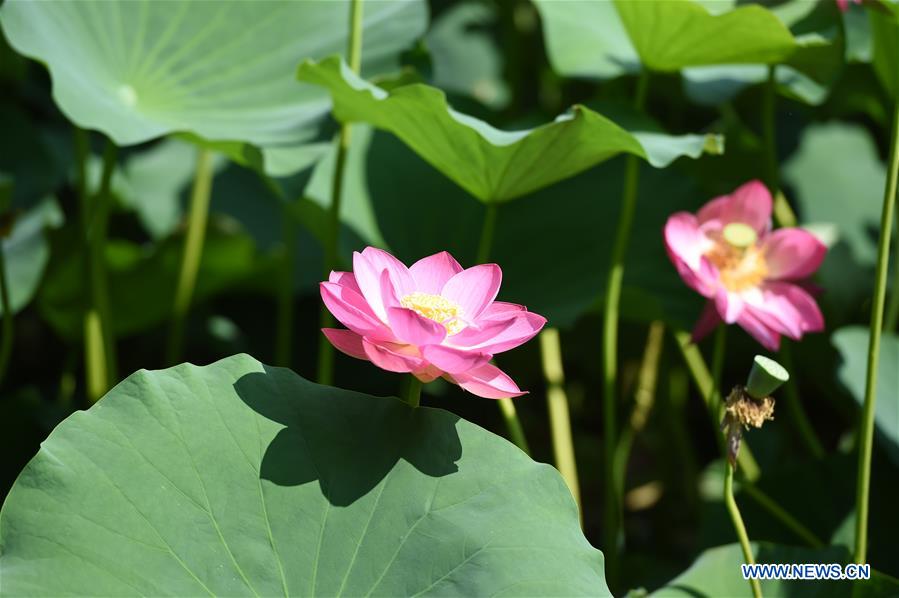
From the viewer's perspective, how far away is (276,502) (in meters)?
0.77

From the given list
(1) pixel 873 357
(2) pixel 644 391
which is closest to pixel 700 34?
(1) pixel 873 357

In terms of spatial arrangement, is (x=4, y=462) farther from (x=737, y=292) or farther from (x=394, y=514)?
(x=737, y=292)

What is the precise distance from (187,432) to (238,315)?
4.17 ft

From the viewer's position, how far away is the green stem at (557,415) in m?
1.26

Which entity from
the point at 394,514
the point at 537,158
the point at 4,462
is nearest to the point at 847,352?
the point at 537,158

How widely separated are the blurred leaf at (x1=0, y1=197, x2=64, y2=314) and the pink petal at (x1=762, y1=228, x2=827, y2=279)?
115cm

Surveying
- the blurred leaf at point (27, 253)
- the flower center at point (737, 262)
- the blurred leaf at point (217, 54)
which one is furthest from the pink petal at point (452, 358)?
the blurred leaf at point (27, 253)

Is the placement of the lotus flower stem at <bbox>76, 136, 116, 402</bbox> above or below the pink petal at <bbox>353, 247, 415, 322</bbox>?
below

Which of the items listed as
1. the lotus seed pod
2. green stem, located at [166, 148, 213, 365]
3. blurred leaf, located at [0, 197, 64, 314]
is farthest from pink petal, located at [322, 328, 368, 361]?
blurred leaf, located at [0, 197, 64, 314]

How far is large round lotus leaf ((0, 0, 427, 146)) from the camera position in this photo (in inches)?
49.1

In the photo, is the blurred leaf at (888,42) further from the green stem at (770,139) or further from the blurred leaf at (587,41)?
the blurred leaf at (587,41)

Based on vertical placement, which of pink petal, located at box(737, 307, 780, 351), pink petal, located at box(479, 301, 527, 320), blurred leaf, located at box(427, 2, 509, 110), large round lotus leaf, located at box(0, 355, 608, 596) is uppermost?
pink petal, located at box(479, 301, 527, 320)

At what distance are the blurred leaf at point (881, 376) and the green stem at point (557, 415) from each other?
367mm

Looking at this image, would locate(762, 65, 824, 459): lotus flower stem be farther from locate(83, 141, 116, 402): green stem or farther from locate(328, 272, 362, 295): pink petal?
locate(83, 141, 116, 402): green stem
